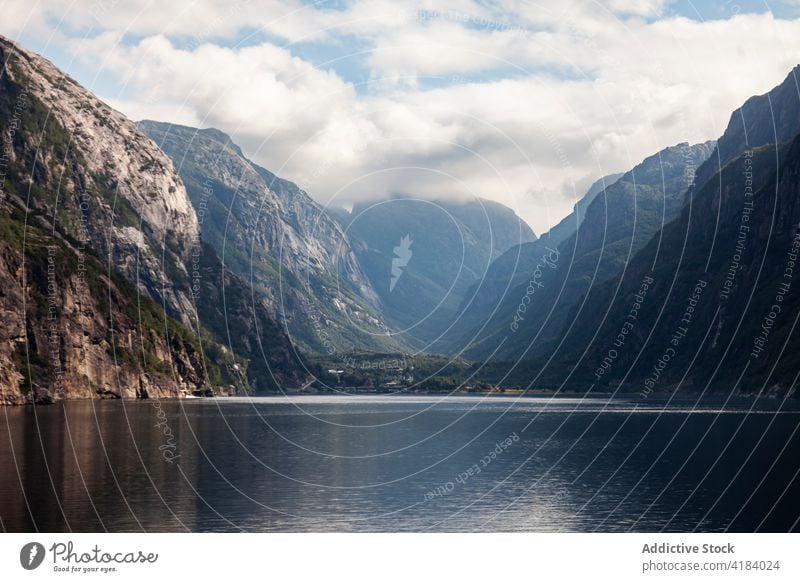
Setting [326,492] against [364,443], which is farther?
[364,443]

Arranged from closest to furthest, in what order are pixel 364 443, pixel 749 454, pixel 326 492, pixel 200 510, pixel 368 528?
pixel 368 528 → pixel 200 510 → pixel 326 492 → pixel 749 454 → pixel 364 443
